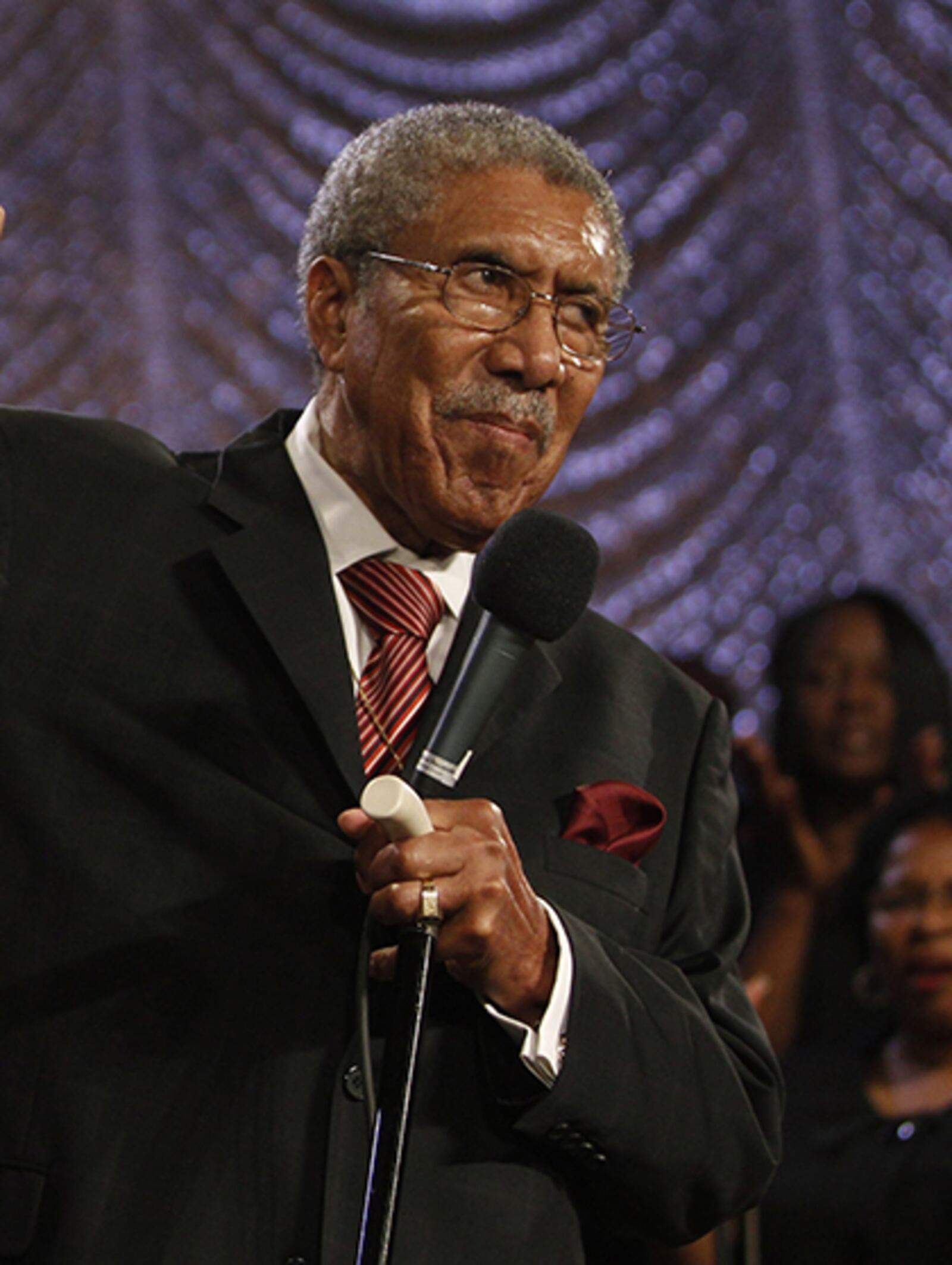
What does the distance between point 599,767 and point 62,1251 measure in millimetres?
739

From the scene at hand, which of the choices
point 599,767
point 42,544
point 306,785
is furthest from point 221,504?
point 599,767

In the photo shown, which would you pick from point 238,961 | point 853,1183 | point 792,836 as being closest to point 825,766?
point 792,836

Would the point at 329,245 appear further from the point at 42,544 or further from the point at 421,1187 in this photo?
the point at 421,1187

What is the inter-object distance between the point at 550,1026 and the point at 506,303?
823 mm

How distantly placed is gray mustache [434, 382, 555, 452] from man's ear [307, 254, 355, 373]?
23 centimetres

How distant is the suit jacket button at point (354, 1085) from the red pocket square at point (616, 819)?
0.36 metres

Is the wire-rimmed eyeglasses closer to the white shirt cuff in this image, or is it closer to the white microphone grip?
the white shirt cuff

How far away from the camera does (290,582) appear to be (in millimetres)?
1821

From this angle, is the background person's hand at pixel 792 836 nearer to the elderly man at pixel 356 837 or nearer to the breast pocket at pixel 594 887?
the elderly man at pixel 356 837

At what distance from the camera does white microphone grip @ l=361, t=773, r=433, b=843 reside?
4.13ft

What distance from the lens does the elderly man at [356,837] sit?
158 centimetres

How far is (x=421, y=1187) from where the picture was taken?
165 centimetres

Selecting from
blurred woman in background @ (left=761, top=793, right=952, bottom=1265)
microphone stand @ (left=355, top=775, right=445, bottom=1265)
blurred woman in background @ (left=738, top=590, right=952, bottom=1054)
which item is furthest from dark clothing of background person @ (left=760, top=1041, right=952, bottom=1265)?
microphone stand @ (left=355, top=775, right=445, bottom=1265)

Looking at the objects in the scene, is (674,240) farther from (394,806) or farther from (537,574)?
(394,806)
